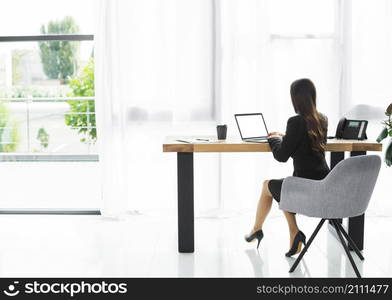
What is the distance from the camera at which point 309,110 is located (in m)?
3.16

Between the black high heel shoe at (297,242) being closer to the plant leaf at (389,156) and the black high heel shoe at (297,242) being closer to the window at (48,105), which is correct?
the plant leaf at (389,156)

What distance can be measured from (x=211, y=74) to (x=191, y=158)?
4.14 feet

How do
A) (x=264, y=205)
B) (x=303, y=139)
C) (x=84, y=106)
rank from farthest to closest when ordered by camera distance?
(x=84, y=106)
(x=264, y=205)
(x=303, y=139)

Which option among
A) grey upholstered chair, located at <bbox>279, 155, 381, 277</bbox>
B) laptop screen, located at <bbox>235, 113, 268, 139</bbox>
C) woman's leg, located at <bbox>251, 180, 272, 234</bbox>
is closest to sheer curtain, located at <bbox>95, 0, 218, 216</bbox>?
laptop screen, located at <bbox>235, 113, 268, 139</bbox>

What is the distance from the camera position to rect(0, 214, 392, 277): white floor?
3.18 metres

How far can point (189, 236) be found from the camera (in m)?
3.51

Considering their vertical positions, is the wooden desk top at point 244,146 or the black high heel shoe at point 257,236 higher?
the wooden desk top at point 244,146

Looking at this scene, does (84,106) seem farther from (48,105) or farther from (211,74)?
(211,74)

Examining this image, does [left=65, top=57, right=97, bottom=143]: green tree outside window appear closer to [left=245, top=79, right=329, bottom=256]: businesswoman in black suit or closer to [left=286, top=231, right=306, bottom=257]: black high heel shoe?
[left=245, top=79, right=329, bottom=256]: businesswoman in black suit

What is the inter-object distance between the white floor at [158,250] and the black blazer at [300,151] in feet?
1.94

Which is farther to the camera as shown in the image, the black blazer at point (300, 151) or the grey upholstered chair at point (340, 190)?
the black blazer at point (300, 151)

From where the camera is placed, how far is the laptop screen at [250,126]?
3543 millimetres

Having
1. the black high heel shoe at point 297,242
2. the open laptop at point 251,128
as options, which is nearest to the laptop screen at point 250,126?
the open laptop at point 251,128

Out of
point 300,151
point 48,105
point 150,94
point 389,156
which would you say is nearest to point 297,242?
point 300,151
